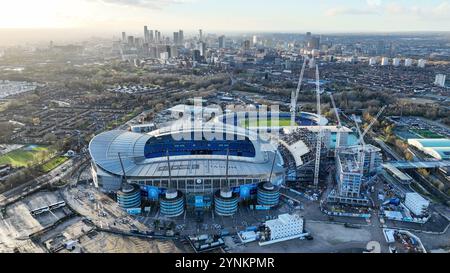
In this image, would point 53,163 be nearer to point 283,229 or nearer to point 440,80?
point 283,229

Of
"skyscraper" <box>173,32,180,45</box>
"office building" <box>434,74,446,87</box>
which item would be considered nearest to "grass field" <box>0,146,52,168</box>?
"office building" <box>434,74,446,87</box>

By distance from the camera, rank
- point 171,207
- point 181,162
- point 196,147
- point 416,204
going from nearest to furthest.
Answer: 1. point 171,207
2. point 416,204
3. point 181,162
4. point 196,147

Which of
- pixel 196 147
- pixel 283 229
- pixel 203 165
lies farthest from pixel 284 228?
pixel 196 147

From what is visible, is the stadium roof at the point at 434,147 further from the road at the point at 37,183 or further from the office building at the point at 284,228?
the road at the point at 37,183

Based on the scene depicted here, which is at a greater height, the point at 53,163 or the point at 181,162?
the point at 181,162

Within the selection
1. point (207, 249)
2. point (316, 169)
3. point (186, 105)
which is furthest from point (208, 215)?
point (186, 105)
